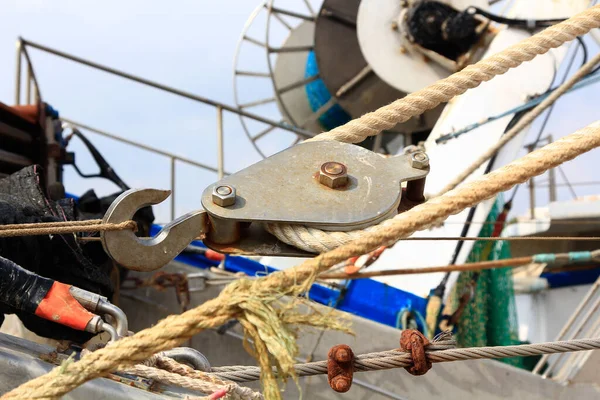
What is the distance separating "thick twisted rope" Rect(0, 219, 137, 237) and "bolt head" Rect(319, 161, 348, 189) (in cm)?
40

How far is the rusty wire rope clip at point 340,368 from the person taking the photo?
139 centimetres

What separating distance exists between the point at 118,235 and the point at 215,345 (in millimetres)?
2666

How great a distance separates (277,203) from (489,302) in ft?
10.5

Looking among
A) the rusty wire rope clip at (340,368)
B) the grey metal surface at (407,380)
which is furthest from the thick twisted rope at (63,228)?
the grey metal surface at (407,380)

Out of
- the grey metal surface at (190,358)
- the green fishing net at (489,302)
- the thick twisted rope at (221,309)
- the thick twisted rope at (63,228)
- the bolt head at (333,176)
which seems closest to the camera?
the thick twisted rope at (221,309)

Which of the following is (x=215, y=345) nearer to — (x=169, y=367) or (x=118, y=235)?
(x=169, y=367)

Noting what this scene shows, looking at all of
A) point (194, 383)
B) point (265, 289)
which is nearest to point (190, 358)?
point (194, 383)

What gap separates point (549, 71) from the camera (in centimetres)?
421

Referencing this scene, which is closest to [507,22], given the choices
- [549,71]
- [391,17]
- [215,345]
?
[549,71]

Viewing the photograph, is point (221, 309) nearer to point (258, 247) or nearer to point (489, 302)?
point (258, 247)

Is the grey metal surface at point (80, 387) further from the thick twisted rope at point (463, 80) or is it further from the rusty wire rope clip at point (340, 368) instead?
the thick twisted rope at point (463, 80)

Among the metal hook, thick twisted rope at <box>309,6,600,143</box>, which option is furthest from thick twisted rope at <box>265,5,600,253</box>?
the metal hook

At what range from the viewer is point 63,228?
142 cm

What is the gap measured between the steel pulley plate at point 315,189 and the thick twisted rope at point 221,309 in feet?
0.60
